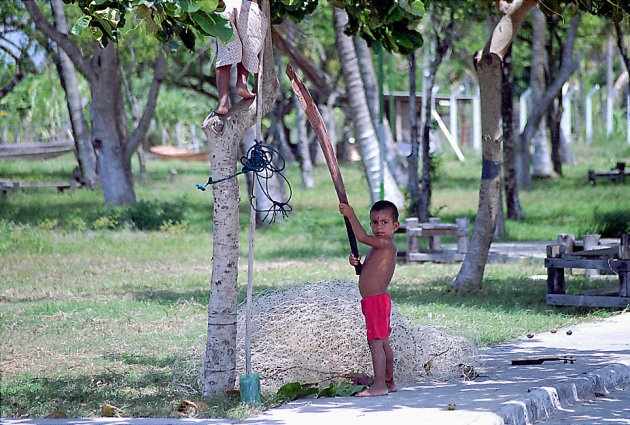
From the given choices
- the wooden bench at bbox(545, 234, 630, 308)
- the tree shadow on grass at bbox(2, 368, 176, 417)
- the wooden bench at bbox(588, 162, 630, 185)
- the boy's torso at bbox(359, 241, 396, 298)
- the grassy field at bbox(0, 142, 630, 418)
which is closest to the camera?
the tree shadow on grass at bbox(2, 368, 176, 417)

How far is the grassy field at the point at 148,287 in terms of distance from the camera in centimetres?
699

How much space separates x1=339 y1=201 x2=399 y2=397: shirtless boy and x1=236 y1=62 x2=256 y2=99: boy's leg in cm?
105

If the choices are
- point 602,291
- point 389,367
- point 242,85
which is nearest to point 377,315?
point 389,367

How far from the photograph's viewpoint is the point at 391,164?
25.2 m

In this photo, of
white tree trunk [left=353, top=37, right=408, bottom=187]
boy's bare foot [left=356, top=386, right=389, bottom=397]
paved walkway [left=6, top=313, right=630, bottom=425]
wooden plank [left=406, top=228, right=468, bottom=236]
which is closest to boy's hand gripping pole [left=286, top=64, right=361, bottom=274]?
boy's bare foot [left=356, top=386, right=389, bottom=397]

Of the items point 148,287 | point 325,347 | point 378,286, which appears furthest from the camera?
point 148,287

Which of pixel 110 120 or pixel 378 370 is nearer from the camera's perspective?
pixel 378 370

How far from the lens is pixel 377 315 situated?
246 inches

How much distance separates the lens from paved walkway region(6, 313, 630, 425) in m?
5.53

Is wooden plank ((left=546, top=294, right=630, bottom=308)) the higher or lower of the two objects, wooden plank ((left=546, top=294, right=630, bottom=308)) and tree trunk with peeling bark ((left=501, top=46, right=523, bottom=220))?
the lower

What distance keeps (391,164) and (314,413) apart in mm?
19819

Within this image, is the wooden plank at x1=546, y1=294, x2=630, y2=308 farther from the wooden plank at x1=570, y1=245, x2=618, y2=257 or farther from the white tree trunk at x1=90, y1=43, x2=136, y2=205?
the white tree trunk at x1=90, y1=43, x2=136, y2=205

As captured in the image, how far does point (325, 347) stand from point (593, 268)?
450 centimetres

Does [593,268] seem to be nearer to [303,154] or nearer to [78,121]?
[78,121]
